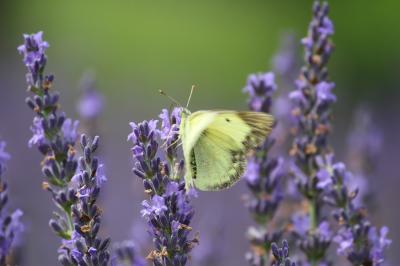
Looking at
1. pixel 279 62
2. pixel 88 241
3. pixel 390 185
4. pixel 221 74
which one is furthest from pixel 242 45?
pixel 88 241

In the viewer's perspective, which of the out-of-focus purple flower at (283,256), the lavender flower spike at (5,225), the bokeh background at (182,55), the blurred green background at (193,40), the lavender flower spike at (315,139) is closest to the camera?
the out-of-focus purple flower at (283,256)

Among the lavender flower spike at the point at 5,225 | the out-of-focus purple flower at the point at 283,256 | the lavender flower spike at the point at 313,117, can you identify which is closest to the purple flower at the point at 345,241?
the lavender flower spike at the point at 313,117

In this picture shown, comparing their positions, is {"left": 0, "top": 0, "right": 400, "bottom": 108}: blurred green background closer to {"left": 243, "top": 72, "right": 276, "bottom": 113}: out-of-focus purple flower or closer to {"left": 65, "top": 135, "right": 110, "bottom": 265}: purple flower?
{"left": 243, "top": 72, "right": 276, "bottom": 113}: out-of-focus purple flower

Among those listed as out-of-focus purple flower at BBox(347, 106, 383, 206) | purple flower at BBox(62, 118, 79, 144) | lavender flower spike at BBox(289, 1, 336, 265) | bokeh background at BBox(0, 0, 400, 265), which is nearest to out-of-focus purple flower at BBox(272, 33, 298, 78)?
out-of-focus purple flower at BBox(347, 106, 383, 206)

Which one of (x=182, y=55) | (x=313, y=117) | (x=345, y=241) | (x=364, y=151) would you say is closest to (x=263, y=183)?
(x=313, y=117)

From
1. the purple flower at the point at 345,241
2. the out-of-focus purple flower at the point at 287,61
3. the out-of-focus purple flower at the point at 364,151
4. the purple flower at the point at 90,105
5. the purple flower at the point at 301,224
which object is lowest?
the purple flower at the point at 345,241

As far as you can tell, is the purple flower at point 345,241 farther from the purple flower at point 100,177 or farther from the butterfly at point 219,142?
the purple flower at point 100,177

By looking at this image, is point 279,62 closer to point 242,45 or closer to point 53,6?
point 242,45
